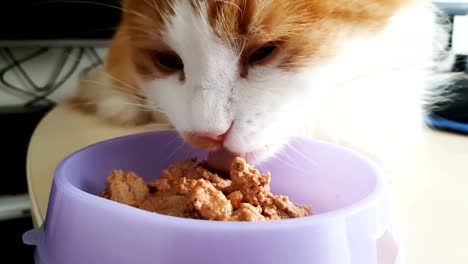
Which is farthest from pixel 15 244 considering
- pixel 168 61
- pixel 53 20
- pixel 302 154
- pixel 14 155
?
pixel 302 154

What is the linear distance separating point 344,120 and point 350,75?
156 millimetres

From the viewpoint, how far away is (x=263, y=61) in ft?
2.14

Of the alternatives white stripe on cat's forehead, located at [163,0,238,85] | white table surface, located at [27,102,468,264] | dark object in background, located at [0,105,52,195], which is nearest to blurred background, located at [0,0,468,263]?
dark object in background, located at [0,105,52,195]

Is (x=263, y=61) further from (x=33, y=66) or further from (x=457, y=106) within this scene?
(x=33, y=66)

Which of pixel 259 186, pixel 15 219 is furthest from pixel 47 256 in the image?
pixel 15 219

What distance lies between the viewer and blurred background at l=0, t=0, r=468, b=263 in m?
1.30

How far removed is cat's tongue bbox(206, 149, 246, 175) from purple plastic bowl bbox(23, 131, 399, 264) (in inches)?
4.4

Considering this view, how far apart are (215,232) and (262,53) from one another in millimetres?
284

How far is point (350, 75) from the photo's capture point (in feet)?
2.48

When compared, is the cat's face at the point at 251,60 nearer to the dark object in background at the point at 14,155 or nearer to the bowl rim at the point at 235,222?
the bowl rim at the point at 235,222

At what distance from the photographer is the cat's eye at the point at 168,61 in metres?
0.72

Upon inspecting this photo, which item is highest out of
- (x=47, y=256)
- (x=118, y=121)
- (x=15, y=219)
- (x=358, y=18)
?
(x=358, y=18)

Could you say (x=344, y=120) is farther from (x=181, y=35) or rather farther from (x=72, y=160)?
(x=72, y=160)

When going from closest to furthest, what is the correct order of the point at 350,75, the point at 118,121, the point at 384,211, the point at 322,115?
the point at 384,211 < the point at 350,75 < the point at 322,115 < the point at 118,121
